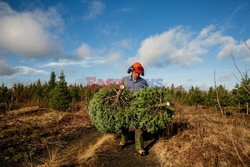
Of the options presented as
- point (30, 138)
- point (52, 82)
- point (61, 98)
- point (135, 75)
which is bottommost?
point (30, 138)

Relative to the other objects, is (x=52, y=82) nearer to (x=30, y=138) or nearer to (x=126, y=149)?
(x=30, y=138)

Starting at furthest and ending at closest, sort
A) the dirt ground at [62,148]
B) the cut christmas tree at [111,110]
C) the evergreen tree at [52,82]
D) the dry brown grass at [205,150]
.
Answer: the evergreen tree at [52,82] < the cut christmas tree at [111,110] < the dirt ground at [62,148] < the dry brown grass at [205,150]

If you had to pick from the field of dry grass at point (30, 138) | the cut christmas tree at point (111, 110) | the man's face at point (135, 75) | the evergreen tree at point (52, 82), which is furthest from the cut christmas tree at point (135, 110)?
the evergreen tree at point (52, 82)

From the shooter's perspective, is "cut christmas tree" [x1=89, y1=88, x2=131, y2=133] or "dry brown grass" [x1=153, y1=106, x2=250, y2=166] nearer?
"dry brown grass" [x1=153, y1=106, x2=250, y2=166]

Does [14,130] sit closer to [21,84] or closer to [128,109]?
[128,109]

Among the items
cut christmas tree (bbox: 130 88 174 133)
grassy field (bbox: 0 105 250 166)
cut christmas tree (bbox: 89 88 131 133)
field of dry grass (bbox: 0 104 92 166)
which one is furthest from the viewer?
field of dry grass (bbox: 0 104 92 166)

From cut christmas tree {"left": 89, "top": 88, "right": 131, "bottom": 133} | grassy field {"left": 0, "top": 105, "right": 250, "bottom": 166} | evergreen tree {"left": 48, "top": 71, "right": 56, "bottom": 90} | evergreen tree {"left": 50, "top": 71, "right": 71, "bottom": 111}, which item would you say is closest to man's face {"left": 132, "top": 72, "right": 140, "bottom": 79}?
cut christmas tree {"left": 89, "top": 88, "right": 131, "bottom": 133}

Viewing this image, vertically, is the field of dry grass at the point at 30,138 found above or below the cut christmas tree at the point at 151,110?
below

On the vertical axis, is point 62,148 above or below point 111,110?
below

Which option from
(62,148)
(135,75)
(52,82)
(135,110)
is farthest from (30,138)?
(52,82)

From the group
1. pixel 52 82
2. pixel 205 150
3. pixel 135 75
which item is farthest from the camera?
pixel 52 82

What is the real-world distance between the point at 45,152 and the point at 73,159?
1.27m

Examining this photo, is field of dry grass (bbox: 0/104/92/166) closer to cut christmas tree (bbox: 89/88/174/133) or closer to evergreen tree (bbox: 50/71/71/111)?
cut christmas tree (bbox: 89/88/174/133)

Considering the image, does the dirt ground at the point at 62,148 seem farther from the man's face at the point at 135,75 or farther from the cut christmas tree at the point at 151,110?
the man's face at the point at 135,75
